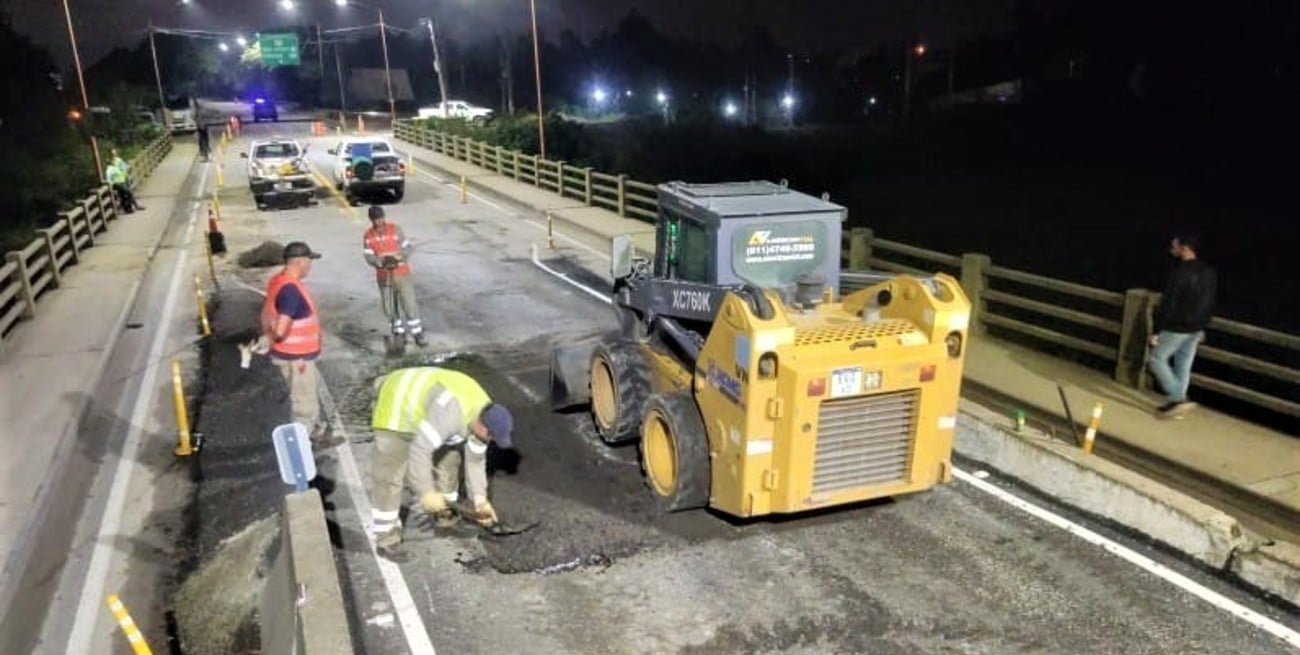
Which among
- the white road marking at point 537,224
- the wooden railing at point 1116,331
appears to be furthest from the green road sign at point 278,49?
the wooden railing at point 1116,331

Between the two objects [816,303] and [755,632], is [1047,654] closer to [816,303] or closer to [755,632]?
[755,632]

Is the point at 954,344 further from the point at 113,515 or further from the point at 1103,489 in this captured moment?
the point at 113,515

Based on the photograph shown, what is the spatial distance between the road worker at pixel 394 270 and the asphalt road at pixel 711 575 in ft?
8.47

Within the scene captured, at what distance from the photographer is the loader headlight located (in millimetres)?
6793

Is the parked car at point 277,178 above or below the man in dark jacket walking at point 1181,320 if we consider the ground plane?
below

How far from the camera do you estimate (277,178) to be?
26.8 metres

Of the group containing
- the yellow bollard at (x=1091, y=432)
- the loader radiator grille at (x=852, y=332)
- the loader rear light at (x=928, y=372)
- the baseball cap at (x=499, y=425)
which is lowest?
the yellow bollard at (x=1091, y=432)

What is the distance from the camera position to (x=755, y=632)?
5.81 m

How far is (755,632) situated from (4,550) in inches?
211

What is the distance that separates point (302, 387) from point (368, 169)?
2057 cm

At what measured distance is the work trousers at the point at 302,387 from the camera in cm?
845

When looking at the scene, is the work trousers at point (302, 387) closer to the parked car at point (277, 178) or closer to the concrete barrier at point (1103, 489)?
the concrete barrier at point (1103, 489)

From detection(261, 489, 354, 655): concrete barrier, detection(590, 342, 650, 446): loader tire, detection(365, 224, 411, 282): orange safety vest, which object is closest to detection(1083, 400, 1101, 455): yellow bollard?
detection(590, 342, 650, 446): loader tire

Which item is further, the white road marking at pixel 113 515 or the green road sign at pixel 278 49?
the green road sign at pixel 278 49
